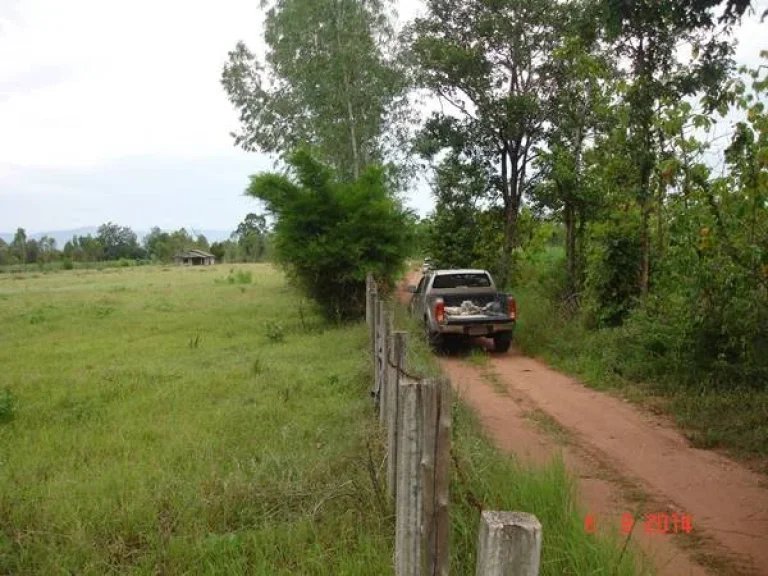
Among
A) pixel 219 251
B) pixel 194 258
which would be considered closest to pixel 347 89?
pixel 194 258

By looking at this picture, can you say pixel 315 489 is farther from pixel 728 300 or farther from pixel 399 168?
pixel 399 168

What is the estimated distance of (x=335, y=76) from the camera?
2194 centimetres

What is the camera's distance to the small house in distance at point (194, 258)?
90.9 meters

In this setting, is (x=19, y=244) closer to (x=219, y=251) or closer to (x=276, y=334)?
(x=219, y=251)

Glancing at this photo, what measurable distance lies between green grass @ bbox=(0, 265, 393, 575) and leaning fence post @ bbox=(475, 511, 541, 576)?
2.04 m

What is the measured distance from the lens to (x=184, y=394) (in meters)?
8.68

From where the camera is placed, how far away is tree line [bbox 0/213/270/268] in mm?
86812

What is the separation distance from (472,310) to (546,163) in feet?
18.6

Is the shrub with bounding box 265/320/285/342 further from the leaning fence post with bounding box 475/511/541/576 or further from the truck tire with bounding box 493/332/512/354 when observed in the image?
the leaning fence post with bounding box 475/511/541/576

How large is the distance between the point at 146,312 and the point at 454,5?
42.1ft

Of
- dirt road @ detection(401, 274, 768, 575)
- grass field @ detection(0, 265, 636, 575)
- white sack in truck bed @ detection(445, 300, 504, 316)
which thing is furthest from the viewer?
white sack in truck bed @ detection(445, 300, 504, 316)

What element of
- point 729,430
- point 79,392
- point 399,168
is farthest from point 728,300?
point 399,168

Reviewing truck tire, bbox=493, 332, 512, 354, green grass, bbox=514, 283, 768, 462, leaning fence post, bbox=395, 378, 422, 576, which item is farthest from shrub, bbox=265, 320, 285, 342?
leaning fence post, bbox=395, 378, 422, 576

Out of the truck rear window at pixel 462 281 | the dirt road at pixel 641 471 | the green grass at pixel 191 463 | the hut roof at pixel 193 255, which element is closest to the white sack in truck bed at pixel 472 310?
the truck rear window at pixel 462 281
